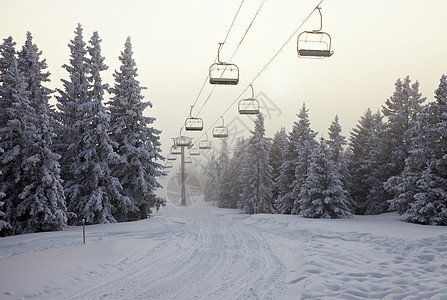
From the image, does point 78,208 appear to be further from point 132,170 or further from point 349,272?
point 349,272

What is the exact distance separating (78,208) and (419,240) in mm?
23578

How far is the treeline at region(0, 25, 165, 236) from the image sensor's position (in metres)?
20.5

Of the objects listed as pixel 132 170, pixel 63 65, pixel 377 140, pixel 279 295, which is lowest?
pixel 279 295

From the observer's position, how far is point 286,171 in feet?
125

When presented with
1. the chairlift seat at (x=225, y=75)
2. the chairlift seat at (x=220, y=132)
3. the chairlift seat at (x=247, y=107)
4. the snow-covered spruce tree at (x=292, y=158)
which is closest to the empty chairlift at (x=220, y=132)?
the chairlift seat at (x=220, y=132)

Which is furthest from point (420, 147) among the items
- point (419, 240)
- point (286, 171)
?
point (286, 171)

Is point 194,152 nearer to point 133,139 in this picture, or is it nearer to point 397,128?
point 133,139

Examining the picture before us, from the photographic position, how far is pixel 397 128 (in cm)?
3431

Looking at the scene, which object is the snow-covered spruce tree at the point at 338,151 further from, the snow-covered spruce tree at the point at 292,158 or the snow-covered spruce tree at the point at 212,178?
the snow-covered spruce tree at the point at 212,178

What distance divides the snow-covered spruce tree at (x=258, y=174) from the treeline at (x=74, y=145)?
17.8 m

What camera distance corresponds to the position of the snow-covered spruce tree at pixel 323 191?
27281 millimetres

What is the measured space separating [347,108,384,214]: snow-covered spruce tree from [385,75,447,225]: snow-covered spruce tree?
970cm

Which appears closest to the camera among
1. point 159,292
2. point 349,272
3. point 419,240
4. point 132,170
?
point 159,292

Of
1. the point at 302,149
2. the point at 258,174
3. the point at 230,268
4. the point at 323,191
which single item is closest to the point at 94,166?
the point at 230,268
